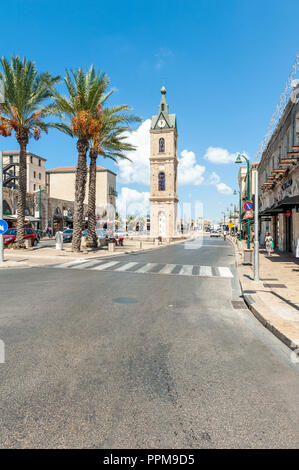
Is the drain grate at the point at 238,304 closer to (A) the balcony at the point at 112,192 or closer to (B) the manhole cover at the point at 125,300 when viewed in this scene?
(B) the manhole cover at the point at 125,300

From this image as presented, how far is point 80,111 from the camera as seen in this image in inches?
854

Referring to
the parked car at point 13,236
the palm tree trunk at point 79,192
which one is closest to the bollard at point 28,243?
the parked car at point 13,236

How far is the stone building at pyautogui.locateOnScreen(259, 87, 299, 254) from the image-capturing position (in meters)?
18.6

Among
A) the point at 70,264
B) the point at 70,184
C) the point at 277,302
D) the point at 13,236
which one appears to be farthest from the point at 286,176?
the point at 70,184

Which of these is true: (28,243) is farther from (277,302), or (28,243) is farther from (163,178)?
(163,178)

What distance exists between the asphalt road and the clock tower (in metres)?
60.6

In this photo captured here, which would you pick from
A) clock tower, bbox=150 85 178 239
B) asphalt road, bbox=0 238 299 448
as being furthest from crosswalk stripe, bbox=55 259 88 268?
clock tower, bbox=150 85 178 239

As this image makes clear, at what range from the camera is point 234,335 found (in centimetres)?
577

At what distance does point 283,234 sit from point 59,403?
25.1 meters

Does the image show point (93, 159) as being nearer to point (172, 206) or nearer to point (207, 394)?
point (207, 394)

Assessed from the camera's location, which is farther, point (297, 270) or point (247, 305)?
point (297, 270)

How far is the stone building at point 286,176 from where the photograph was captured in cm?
1857
